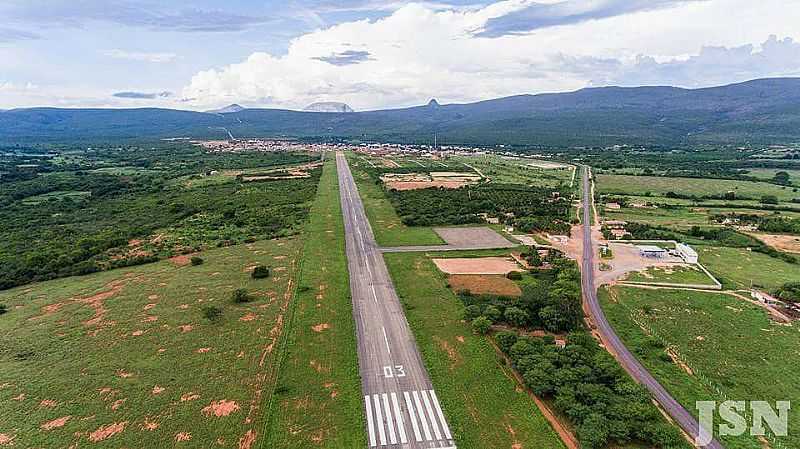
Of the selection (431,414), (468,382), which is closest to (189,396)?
(431,414)

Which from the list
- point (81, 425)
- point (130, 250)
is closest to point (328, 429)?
point (81, 425)

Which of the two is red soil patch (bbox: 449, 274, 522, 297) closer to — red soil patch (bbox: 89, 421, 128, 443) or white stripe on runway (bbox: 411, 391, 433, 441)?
white stripe on runway (bbox: 411, 391, 433, 441)

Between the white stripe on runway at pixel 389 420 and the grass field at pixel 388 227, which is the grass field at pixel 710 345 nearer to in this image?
the white stripe on runway at pixel 389 420

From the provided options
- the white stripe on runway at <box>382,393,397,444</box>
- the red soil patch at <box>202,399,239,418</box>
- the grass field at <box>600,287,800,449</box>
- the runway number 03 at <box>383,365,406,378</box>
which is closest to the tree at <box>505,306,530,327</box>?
the grass field at <box>600,287,800,449</box>

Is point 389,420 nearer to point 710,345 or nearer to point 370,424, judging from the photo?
point 370,424

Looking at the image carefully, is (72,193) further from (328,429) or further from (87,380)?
(328,429)

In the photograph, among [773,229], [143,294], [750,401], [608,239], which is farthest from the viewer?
[773,229]
